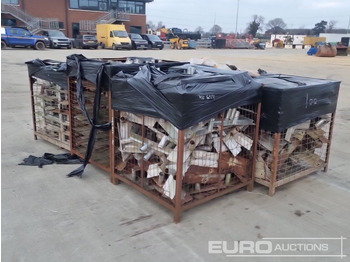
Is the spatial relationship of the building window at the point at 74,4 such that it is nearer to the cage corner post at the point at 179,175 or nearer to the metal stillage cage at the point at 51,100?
the metal stillage cage at the point at 51,100

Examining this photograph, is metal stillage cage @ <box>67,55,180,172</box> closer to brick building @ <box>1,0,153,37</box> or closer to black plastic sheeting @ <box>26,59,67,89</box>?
black plastic sheeting @ <box>26,59,67,89</box>

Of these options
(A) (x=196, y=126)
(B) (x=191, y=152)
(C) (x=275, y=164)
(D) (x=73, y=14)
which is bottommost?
(C) (x=275, y=164)

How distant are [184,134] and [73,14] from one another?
39.4 meters

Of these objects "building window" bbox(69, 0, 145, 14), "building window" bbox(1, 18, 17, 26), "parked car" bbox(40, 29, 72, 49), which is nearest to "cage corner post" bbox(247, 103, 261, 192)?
"parked car" bbox(40, 29, 72, 49)

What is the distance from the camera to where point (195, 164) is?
10.8 feet

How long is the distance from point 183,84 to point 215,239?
1.34 m

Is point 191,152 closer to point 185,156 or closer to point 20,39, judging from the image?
point 185,156

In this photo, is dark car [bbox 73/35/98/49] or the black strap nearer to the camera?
the black strap

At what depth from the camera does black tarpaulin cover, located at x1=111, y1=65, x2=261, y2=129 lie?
289cm

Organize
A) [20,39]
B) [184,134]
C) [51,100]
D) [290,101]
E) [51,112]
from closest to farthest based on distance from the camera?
[184,134] < [290,101] < [51,100] < [51,112] < [20,39]

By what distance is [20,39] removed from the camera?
24.8 metres

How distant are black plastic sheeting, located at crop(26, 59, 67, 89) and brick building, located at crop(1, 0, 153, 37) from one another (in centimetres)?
3229

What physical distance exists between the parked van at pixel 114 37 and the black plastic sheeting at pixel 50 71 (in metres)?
25.8

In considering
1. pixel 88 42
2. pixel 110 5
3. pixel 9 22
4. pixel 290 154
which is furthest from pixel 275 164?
pixel 110 5
